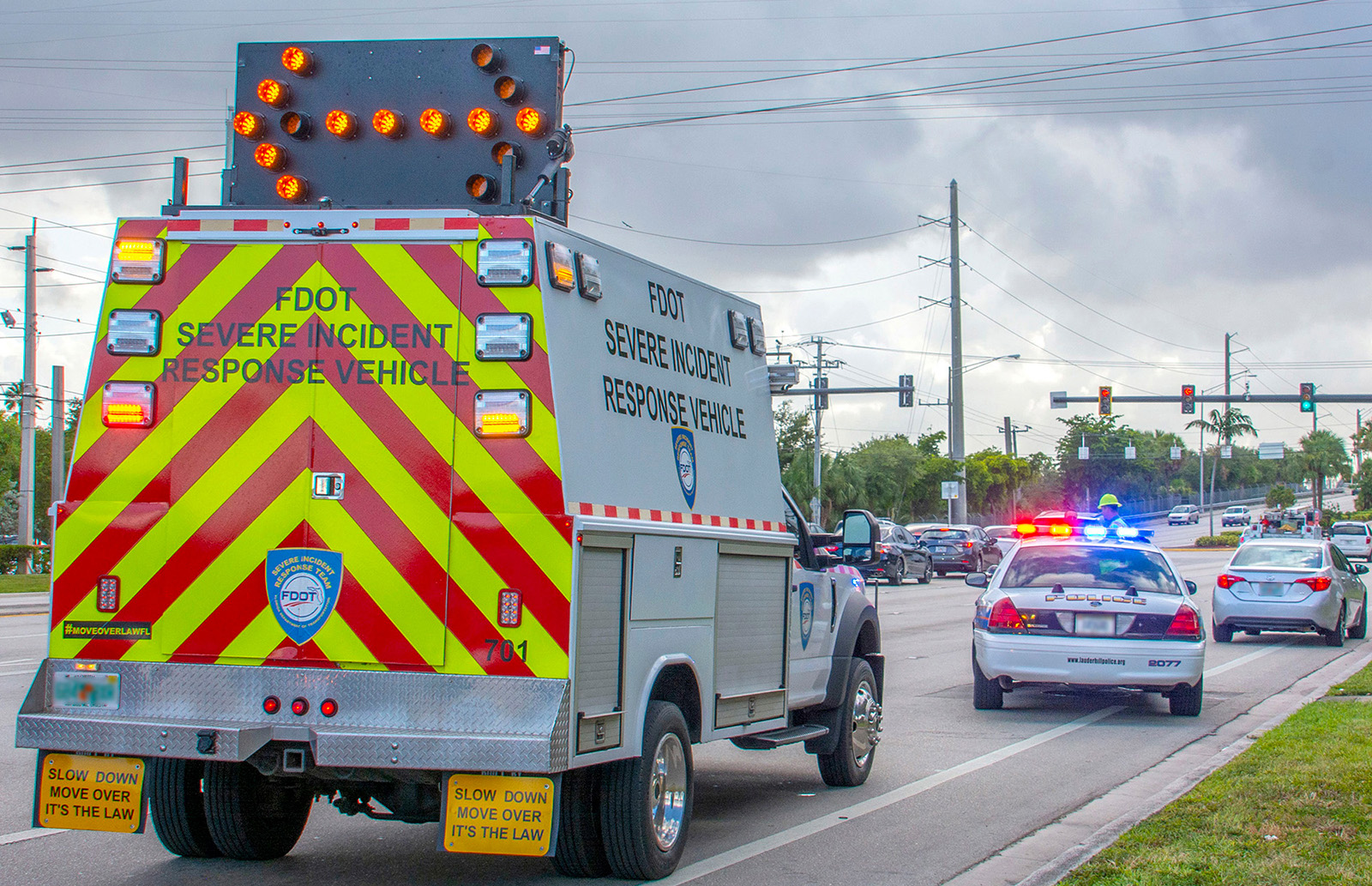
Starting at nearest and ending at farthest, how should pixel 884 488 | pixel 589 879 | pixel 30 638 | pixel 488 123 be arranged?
pixel 589 879, pixel 488 123, pixel 30 638, pixel 884 488

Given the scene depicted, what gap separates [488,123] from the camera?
6914 mm

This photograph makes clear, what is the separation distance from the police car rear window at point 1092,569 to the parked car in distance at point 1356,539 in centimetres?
4430

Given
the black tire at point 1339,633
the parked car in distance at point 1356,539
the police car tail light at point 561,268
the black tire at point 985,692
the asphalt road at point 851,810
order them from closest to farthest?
1. the police car tail light at point 561,268
2. the asphalt road at point 851,810
3. the black tire at point 985,692
4. the black tire at point 1339,633
5. the parked car in distance at point 1356,539

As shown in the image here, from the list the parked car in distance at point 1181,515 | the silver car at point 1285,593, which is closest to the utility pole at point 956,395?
the silver car at point 1285,593

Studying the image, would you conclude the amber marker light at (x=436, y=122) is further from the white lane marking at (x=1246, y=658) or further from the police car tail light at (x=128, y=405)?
the white lane marking at (x=1246, y=658)

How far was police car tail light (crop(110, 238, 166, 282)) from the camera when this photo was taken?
234 inches

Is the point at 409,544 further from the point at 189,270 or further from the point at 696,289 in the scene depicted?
the point at 696,289

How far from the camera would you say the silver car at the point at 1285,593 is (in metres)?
19.0

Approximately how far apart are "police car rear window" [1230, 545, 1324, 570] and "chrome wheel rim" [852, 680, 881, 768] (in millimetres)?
12347

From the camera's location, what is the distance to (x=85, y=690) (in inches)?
227

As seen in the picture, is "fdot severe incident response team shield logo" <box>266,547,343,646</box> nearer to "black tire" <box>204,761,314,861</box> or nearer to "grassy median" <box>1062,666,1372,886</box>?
"black tire" <box>204,761,314,861</box>

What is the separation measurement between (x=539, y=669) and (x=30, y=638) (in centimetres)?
1551

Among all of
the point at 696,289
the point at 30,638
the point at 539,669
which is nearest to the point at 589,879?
the point at 539,669

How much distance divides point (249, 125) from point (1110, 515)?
11.1m
